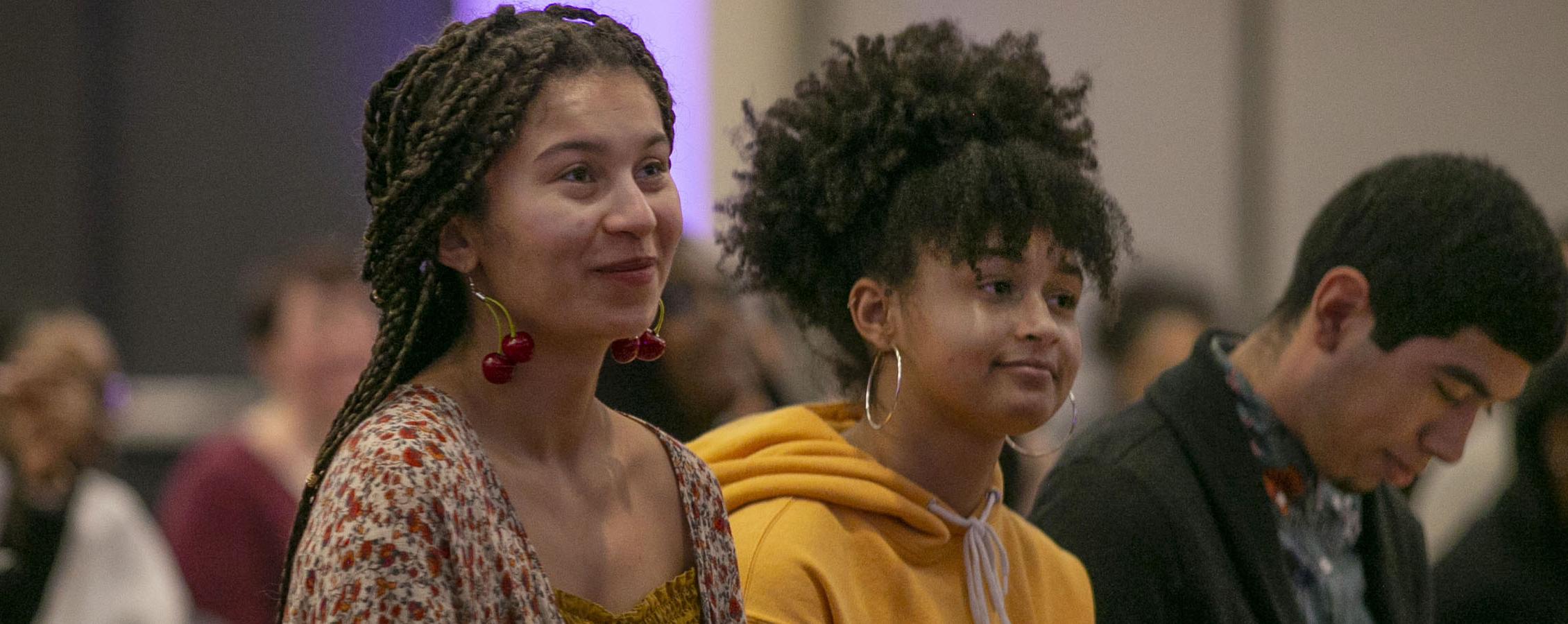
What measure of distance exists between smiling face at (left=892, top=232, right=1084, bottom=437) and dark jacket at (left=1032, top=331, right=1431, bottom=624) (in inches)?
15.5

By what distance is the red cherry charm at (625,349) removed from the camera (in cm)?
168

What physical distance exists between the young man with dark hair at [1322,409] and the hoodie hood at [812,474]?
0.42 metres

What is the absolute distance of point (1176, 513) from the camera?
2369 mm

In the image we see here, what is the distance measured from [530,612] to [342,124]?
4381mm

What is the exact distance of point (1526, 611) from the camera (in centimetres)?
308

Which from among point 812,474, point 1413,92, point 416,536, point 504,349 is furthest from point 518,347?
point 1413,92

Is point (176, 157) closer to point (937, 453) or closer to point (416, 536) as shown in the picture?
point (937, 453)

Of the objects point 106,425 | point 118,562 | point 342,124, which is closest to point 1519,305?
point 106,425

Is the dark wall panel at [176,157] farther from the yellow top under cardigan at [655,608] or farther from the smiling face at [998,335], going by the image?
the yellow top under cardigan at [655,608]

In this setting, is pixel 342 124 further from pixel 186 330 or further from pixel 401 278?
pixel 401 278

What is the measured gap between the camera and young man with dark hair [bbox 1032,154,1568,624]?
2363 millimetres

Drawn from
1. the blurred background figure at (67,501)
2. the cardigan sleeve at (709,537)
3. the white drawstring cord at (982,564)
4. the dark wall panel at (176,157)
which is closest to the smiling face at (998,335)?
the white drawstring cord at (982,564)

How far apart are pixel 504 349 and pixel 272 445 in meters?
2.97

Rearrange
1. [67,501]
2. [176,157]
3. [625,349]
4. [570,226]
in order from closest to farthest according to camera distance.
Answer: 1. [570,226]
2. [625,349]
3. [67,501]
4. [176,157]
